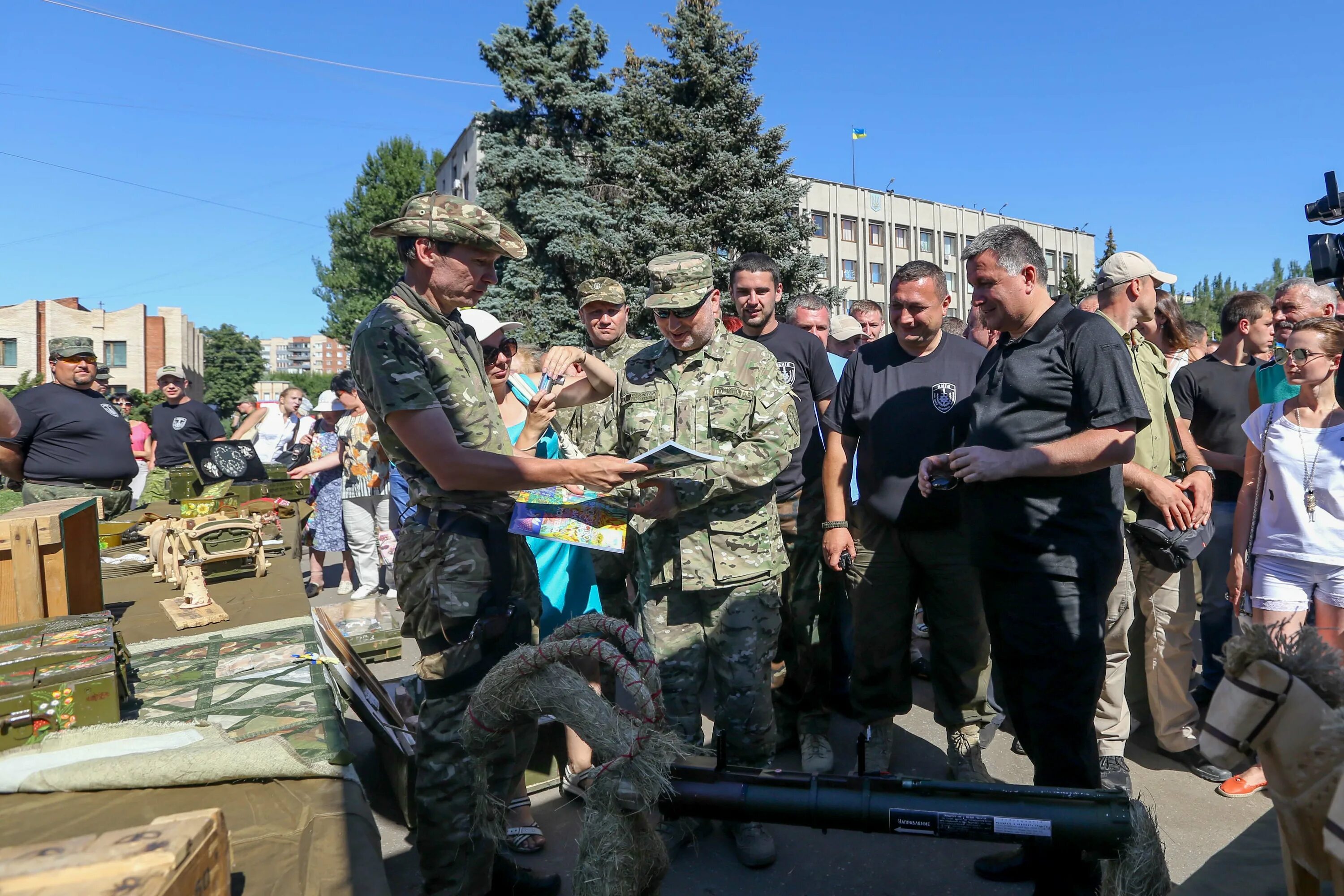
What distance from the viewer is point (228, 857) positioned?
5.16 feet

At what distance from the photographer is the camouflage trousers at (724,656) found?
10.7ft

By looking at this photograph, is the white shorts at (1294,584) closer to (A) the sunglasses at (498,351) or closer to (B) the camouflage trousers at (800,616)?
(B) the camouflage trousers at (800,616)

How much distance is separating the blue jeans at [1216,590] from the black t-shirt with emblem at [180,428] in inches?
369

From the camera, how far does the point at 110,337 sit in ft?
173

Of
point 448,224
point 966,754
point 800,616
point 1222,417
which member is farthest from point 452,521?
point 1222,417

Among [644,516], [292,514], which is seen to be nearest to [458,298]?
[644,516]

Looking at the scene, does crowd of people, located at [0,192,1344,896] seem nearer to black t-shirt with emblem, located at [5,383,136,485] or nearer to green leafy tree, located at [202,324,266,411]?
black t-shirt with emblem, located at [5,383,136,485]

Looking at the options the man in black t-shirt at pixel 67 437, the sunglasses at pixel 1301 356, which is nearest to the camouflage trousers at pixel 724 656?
the sunglasses at pixel 1301 356

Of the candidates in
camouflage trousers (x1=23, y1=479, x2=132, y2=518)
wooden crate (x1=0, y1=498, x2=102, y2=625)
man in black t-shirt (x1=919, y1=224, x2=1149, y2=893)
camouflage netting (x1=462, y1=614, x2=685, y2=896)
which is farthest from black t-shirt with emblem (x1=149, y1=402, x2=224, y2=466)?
man in black t-shirt (x1=919, y1=224, x2=1149, y2=893)

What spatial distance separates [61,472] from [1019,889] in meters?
6.32

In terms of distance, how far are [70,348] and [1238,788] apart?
7.51 m

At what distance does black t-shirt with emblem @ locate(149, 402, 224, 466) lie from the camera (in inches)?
362

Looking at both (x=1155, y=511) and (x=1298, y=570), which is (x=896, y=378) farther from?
(x=1298, y=570)

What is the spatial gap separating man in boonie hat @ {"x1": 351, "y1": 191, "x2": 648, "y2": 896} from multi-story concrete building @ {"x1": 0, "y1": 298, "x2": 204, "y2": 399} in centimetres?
5344
